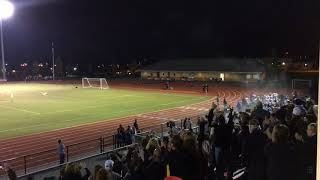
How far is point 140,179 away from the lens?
17.0 ft

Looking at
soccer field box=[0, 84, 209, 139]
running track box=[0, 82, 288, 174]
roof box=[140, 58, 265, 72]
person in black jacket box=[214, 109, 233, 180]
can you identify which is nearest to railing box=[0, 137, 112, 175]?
running track box=[0, 82, 288, 174]

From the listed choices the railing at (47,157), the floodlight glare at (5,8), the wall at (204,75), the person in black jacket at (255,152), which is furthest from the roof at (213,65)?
the person in black jacket at (255,152)

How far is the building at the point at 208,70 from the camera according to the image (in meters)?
74.8

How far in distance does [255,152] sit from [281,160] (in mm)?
1381

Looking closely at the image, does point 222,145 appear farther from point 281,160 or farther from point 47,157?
point 47,157

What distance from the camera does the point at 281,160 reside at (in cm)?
450

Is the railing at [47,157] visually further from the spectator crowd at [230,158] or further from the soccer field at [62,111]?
the spectator crowd at [230,158]

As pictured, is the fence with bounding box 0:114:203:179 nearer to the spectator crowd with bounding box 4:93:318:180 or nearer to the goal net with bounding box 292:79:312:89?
the spectator crowd with bounding box 4:93:318:180

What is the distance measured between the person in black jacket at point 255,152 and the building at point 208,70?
6591cm

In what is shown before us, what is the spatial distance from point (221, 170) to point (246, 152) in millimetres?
1390

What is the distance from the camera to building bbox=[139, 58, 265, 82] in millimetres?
74812

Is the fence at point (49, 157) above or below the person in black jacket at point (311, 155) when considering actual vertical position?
below

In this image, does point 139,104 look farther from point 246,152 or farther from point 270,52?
point 270,52

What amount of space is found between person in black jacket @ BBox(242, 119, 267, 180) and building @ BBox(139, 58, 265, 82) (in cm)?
6591
